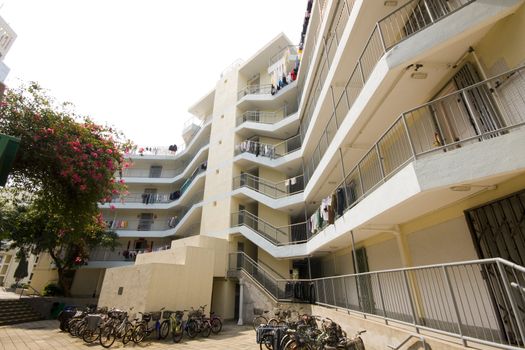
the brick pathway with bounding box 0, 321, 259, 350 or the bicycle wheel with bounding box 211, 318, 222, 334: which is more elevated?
the bicycle wheel with bounding box 211, 318, 222, 334

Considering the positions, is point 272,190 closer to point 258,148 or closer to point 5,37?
point 258,148

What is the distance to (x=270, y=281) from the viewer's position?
1492 centimetres

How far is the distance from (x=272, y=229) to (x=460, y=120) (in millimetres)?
13313

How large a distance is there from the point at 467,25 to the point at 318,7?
12.2 m

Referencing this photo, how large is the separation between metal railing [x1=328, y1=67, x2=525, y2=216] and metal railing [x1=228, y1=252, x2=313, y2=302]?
665 centimetres

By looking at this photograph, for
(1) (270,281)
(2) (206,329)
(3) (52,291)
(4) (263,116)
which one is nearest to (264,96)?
(4) (263,116)

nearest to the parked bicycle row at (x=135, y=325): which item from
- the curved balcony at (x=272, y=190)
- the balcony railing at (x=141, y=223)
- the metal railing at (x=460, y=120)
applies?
the curved balcony at (x=272, y=190)

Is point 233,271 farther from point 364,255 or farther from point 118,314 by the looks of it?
point 364,255

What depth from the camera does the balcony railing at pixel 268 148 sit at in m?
19.4

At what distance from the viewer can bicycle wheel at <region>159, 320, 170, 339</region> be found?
10.1 meters

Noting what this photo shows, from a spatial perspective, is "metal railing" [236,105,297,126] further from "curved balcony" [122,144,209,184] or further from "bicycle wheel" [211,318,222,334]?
"bicycle wheel" [211,318,222,334]

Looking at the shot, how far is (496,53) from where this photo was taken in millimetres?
5336

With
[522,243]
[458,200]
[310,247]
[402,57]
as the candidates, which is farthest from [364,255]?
[402,57]

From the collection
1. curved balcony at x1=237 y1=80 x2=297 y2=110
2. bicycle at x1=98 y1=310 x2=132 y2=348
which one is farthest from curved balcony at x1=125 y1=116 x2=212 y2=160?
bicycle at x1=98 y1=310 x2=132 y2=348
